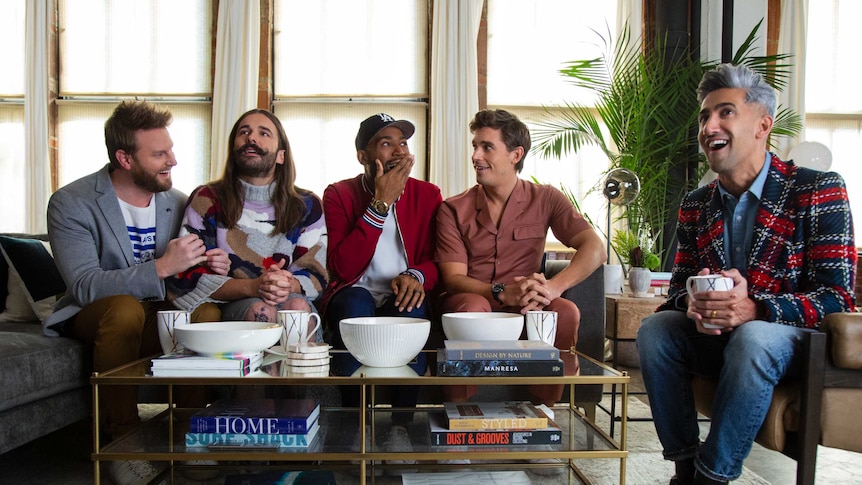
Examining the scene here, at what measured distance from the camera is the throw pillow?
239cm

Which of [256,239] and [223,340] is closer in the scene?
[223,340]

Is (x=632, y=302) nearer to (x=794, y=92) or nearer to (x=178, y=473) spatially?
(x=178, y=473)

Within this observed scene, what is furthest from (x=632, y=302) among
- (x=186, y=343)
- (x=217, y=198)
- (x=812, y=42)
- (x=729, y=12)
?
(x=812, y=42)

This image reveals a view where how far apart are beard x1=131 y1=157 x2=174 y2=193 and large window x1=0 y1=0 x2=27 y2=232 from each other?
12.4 feet

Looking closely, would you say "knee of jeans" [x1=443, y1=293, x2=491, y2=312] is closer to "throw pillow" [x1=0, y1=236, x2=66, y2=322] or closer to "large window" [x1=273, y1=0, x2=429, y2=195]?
"throw pillow" [x1=0, y1=236, x2=66, y2=322]

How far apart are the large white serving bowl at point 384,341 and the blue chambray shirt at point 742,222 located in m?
0.89

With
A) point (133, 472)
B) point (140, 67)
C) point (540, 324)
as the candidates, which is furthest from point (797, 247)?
point (140, 67)

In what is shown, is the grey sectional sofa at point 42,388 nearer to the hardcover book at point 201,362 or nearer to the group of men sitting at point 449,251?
the group of men sitting at point 449,251

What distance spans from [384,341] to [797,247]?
105cm

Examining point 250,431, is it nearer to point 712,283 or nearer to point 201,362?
point 201,362

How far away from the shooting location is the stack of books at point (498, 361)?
1342mm

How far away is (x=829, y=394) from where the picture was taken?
1427mm

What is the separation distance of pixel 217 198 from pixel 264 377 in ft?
3.52

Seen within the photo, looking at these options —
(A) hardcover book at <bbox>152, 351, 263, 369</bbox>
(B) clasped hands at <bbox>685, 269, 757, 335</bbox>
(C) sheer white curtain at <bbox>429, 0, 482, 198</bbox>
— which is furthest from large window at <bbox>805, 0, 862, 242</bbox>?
(A) hardcover book at <bbox>152, 351, 263, 369</bbox>
